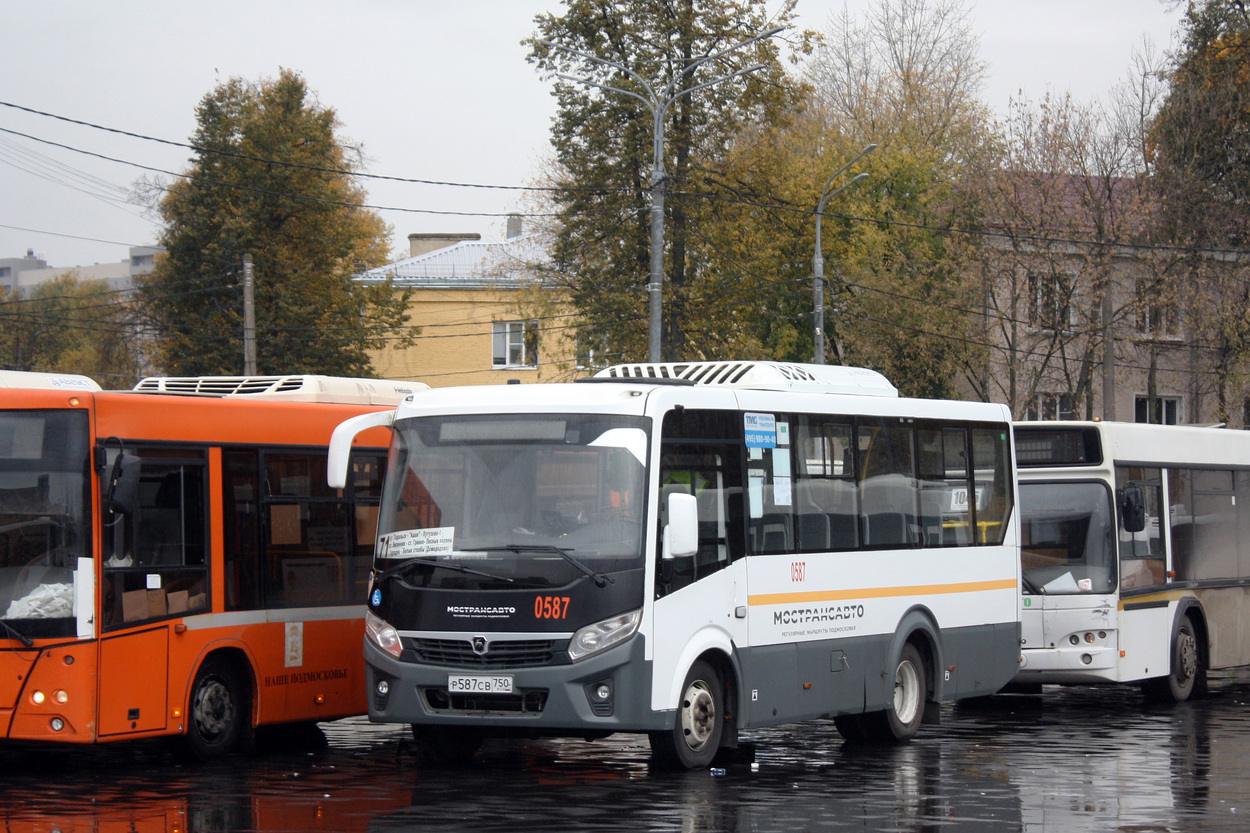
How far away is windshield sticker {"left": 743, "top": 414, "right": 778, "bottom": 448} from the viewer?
1152cm

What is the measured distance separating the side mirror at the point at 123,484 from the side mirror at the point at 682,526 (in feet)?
12.1

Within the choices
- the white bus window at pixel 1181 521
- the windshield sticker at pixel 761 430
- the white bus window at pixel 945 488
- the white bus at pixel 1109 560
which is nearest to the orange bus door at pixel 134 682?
the windshield sticker at pixel 761 430

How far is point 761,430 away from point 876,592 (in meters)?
1.94

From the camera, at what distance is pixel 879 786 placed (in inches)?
422

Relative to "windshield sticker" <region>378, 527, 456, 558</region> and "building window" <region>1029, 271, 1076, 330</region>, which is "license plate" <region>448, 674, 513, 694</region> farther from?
"building window" <region>1029, 271, 1076, 330</region>

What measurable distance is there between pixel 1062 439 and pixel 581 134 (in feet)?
74.3

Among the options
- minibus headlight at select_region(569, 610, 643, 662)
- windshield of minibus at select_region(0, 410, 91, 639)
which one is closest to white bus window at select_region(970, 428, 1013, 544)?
minibus headlight at select_region(569, 610, 643, 662)

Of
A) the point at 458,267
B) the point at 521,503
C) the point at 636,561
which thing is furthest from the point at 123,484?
Answer: the point at 458,267

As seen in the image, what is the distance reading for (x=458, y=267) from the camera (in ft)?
203

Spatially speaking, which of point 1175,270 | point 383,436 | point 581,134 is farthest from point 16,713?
point 1175,270

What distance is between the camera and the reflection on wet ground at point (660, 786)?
357 inches

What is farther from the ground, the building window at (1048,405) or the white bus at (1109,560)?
Result: the building window at (1048,405)

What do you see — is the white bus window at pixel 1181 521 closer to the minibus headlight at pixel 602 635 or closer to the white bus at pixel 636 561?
the white bus at pixel 636 561

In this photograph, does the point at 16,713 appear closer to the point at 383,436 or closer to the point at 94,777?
the point at 94,777
